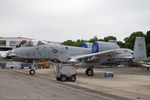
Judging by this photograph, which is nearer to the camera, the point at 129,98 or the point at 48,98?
the point at 48,98

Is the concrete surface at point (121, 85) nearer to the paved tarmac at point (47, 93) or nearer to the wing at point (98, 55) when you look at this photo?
the paved tarmac at point (47, 93)

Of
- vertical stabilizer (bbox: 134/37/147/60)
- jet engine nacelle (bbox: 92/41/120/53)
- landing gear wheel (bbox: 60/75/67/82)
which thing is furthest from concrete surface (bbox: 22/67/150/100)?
vertical stabilizer (bbox: 134/37/147/60)

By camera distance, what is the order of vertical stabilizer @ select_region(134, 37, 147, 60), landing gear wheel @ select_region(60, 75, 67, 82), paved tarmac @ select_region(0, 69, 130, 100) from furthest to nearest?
vertical stabilizer @ select_region(134, 37, 147, 60), landing gear wheel @ select_region(60, 75, 67, 82), paved tarmac @ select_region(0, 69, 130, 100)

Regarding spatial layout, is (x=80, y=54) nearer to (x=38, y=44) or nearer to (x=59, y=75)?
(x=38, y=44)

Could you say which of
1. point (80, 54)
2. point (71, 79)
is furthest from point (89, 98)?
point (80, 54)

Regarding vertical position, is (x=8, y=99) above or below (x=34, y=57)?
below

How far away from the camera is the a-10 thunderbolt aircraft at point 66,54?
38.2m

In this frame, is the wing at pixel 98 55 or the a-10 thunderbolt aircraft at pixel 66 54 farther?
the a-10 thunderbolt aircraft at pixel 66 54

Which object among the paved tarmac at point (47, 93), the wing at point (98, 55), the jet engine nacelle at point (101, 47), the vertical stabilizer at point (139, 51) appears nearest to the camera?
the paved tarmac at point (47, 93)

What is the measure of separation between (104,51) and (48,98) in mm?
22963

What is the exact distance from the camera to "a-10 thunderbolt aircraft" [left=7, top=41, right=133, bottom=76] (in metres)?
38.2

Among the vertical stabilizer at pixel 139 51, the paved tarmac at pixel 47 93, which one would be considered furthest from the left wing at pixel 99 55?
the paved tarmac at pixel 47 93

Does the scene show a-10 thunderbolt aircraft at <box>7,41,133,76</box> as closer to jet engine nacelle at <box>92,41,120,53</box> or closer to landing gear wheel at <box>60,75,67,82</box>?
jet engine nacelle at <box>92,41,120,53</box>

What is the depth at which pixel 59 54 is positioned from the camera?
129 ft
